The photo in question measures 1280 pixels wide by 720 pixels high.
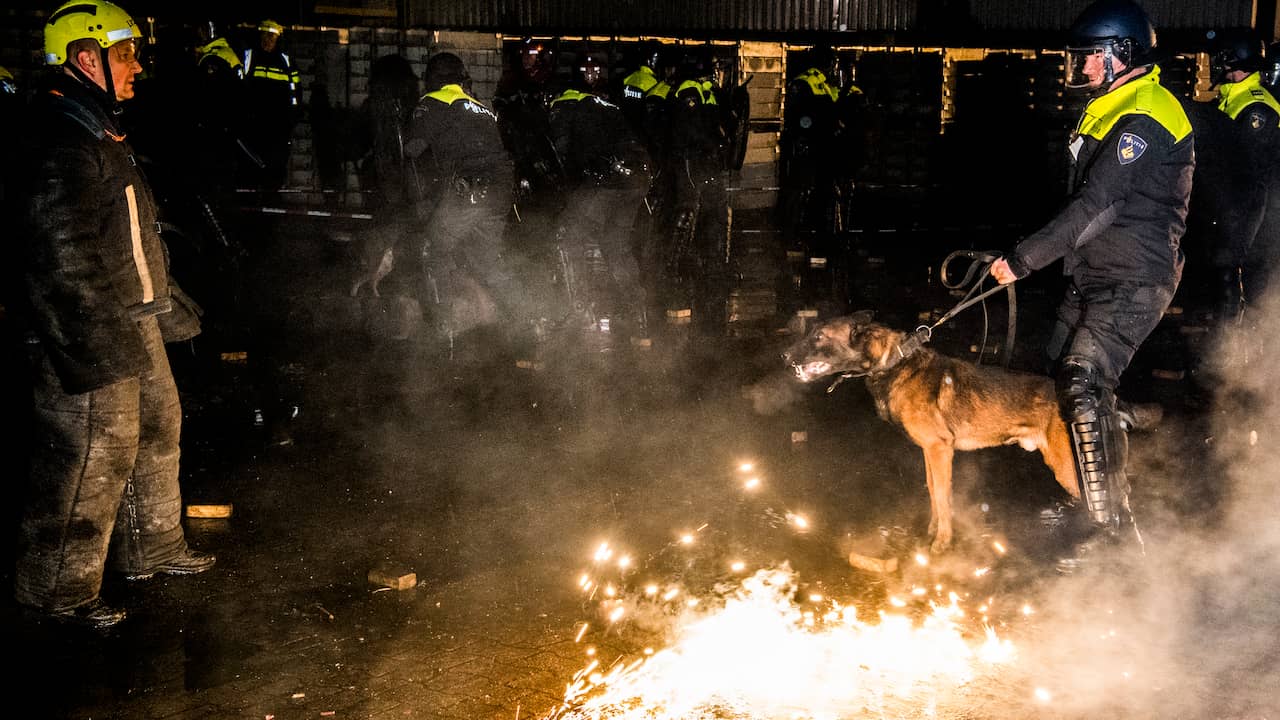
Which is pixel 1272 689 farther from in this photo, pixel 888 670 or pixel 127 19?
pixel 127 19

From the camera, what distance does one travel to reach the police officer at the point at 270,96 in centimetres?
1220

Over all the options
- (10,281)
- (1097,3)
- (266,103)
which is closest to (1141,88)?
(1097,3)

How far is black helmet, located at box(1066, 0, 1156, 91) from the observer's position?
4926 millimetres

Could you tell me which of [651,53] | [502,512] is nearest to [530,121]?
[651,53]

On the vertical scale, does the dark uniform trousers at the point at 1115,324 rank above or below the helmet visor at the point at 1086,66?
below

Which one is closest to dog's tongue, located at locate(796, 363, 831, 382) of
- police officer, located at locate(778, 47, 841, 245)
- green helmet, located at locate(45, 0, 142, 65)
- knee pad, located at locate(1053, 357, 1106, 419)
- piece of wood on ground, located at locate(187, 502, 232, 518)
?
knee pad, located at locate(1053, 357, 1106, 419)

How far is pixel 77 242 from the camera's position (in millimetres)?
4035

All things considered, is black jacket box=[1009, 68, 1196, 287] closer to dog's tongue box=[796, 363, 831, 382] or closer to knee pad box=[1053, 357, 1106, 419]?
knee pad box=[1053, 357, 1106, 419]

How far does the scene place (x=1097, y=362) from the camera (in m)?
4.93

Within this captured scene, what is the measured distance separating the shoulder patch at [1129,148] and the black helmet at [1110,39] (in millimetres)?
403

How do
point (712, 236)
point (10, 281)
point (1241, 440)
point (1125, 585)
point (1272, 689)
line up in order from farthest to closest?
point (712, 236), point (1241, 440), point (1125, 585), point (10, 281), point (1272, 689)

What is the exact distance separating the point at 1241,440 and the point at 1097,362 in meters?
2.87

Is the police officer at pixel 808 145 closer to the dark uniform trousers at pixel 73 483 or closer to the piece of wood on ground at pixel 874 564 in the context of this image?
the piece of wood on ground at pixel 874 564

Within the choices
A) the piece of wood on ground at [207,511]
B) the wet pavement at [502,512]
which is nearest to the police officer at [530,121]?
the wet pavement at [502,512]
